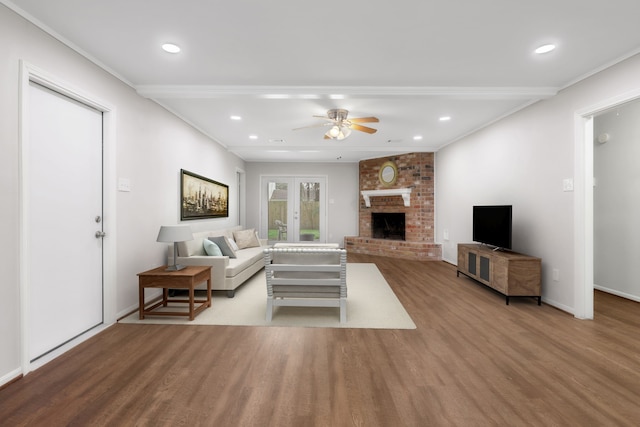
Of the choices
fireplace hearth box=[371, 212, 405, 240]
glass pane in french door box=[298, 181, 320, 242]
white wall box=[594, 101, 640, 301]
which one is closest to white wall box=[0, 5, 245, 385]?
glass pane in french door box=[298, 181, 320, 242]

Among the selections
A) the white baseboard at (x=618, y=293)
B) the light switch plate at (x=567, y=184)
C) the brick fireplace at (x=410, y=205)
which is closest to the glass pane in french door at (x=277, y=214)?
the brick fireplace at (x=410, y=205)

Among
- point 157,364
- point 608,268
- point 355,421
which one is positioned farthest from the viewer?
point 608,268

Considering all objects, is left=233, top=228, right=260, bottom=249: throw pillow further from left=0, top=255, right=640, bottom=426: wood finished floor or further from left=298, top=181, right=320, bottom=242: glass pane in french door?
left=0, top=255, right=640, bottom=426: wood finished floor

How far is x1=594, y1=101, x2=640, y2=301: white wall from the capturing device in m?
3.59

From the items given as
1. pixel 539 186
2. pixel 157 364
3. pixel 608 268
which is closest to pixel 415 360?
pixel 157 364

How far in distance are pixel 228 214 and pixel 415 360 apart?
5041 mm

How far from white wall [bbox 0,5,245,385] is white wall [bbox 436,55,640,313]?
4.80m

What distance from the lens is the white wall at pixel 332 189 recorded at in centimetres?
794

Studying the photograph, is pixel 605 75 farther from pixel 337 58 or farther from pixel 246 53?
pixel 246 53

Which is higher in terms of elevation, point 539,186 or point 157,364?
point 539,186

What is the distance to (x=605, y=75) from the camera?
8.80 feet

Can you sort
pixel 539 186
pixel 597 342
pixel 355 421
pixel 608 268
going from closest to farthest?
pixel 355 421 → pixel 597 342 → pixel 539 186 → pixel 608 268

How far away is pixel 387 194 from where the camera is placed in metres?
6.98

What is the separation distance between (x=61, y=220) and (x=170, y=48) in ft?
5.68
